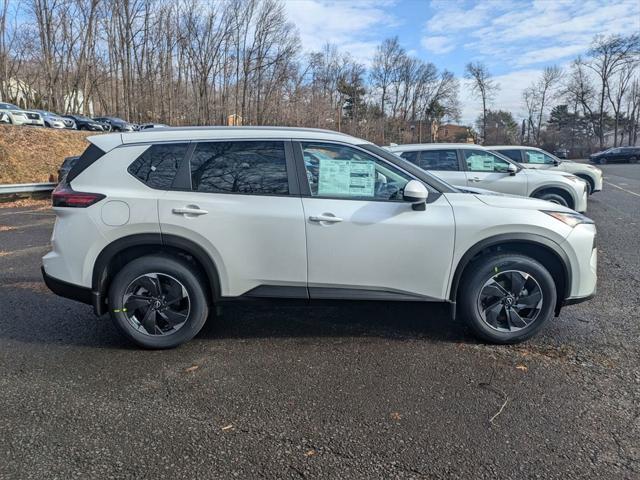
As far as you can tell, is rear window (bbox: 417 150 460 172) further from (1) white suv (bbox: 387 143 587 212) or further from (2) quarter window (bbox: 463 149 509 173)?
(2) quarter window (bbox: 463 149 509 173)

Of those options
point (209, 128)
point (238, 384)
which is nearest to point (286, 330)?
point (238, 384)

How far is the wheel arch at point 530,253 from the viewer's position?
3.65 m

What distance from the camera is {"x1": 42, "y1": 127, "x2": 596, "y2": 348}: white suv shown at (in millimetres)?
3590

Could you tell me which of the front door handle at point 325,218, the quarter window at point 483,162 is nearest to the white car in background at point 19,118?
the quarter window at point 483,162

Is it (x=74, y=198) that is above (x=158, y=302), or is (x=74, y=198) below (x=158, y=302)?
above

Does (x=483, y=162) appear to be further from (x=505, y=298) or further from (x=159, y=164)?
(x=159, y=164)

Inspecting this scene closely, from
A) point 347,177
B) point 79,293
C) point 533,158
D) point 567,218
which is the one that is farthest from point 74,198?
point 533,158

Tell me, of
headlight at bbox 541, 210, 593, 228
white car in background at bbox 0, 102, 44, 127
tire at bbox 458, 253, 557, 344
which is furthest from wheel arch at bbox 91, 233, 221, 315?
white car in background at bbox 0, 102, 44, 127

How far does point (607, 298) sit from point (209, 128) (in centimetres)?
458

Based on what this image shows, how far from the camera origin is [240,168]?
373cm

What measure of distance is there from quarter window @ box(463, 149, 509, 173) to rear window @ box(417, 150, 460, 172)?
0.90 ft

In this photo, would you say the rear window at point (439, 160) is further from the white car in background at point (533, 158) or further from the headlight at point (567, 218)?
the headlight at point (567, 218)

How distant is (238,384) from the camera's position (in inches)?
125

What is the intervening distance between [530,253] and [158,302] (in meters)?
3.10
